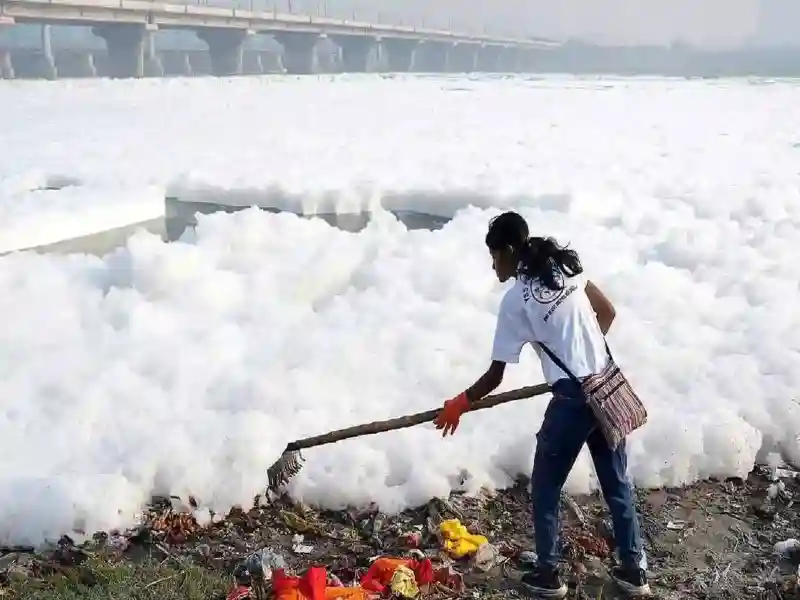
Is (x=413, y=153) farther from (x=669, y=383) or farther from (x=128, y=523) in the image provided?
(x=128, y=523)

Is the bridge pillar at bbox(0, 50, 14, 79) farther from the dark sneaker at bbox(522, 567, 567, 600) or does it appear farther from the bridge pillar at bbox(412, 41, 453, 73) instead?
the dark sneaker at bbox(522, 567, 567, 600)

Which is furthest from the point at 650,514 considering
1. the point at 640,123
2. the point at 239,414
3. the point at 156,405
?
the point at 640,123

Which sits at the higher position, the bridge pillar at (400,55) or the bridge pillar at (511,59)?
the bridge pillar at (400,55)

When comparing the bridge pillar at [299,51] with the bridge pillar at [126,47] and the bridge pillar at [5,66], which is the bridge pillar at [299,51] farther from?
the bridge pillar at [5,66]

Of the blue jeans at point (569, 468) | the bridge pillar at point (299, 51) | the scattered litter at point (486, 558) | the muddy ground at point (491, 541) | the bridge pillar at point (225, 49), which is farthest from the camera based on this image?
the bridge pillar at point (299, 51)

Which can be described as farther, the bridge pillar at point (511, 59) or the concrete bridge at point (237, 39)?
the bridge pillar at point (511, 59)

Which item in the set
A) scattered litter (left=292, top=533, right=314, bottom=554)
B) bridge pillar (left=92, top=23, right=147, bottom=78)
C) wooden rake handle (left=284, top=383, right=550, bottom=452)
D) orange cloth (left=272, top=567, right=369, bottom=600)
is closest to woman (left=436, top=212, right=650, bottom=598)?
wooden rake handle (left=284, top=383, right=550, bottom=452)

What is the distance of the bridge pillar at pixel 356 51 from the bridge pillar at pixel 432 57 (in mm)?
7022

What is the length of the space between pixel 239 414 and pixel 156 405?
0.56 metres

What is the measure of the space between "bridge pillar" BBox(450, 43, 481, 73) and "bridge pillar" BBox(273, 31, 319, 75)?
1792cm

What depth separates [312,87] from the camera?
2936 cm

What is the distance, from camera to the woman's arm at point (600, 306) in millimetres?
3340

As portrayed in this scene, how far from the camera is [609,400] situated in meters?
3.17

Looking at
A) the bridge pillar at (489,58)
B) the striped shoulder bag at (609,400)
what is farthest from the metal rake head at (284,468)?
the bridge pillar at (489,58)
